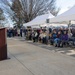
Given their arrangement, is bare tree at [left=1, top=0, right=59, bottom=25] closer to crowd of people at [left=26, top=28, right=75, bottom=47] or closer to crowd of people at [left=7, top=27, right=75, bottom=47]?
crowd of people at [left=7, top=27, right=75, bottom=47]

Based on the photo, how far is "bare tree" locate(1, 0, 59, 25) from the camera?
1993 inches

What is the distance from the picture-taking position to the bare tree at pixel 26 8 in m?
50.6

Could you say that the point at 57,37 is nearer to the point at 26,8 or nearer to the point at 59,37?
the point at 59,37

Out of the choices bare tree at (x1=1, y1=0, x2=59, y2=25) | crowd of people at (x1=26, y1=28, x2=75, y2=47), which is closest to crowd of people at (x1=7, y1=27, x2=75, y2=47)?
crowd of people at (x1=26, y1=28, x2=75, y2=47)

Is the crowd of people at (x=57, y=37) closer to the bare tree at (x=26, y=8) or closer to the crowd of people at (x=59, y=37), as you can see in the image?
the crowd of people at (x=59, y=37)

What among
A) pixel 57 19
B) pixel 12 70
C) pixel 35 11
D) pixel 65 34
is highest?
pixel 35 11

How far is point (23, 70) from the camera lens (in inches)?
308

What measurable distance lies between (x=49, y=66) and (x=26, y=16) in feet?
139

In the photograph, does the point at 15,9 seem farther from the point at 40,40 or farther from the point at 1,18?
the point at 40,40

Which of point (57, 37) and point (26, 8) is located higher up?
point (26, 8)

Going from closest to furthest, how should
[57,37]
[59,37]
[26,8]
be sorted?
[59,37]
[57,37]
[26,8]

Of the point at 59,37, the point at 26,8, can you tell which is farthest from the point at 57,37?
the point at 26,8

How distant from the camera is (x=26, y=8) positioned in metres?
50.7

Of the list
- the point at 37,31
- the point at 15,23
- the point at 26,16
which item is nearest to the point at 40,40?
the point at 37,31
